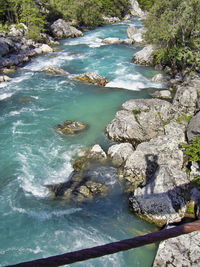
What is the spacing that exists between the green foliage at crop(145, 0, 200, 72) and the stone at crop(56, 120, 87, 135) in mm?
14320

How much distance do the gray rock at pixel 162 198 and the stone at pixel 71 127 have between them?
27.3 feet

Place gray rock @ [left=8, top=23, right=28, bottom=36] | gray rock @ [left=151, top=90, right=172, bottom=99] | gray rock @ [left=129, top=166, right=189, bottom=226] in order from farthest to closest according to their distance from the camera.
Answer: gray rock @ [left=8, top=23, right=28, bottom=36] → gray rock @ [left=151, top=90, right=172, bottom=99] → gray rock @ [left=129, top=166, right=189, bottom=226]

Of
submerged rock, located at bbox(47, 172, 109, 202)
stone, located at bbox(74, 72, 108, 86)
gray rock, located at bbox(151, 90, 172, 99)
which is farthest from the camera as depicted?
stone, located at bbox(74, 72, 108, 86)

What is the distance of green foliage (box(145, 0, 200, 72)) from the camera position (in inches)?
947

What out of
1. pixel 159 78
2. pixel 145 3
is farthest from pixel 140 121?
pixel 145 3

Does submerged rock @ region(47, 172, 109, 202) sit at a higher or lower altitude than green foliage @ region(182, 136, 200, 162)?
lower

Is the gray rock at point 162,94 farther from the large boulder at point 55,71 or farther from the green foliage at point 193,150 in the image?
the large boulder at point 55,71

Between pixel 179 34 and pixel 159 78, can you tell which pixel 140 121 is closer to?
pixel 159 78

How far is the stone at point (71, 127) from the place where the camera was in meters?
19.0

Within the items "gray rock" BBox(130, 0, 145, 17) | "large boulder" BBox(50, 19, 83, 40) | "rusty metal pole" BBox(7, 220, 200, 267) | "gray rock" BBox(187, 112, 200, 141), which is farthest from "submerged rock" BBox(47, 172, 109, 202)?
"gray rock" BBox(130, 0, 145, 17)

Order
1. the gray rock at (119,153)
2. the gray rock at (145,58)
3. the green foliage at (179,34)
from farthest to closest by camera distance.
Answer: the gray rock at (145,58) → the green foliage at (179,34) → the gray rock at (119,153)

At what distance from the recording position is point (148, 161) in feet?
47.0

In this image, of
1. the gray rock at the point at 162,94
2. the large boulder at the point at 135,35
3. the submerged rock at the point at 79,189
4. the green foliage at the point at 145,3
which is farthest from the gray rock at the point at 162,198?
the green foliage at the point at 145,3

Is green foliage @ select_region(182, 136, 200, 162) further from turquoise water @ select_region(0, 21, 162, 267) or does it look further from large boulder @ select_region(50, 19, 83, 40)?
large boulder @ select_region(50, 19, 83, 40)
